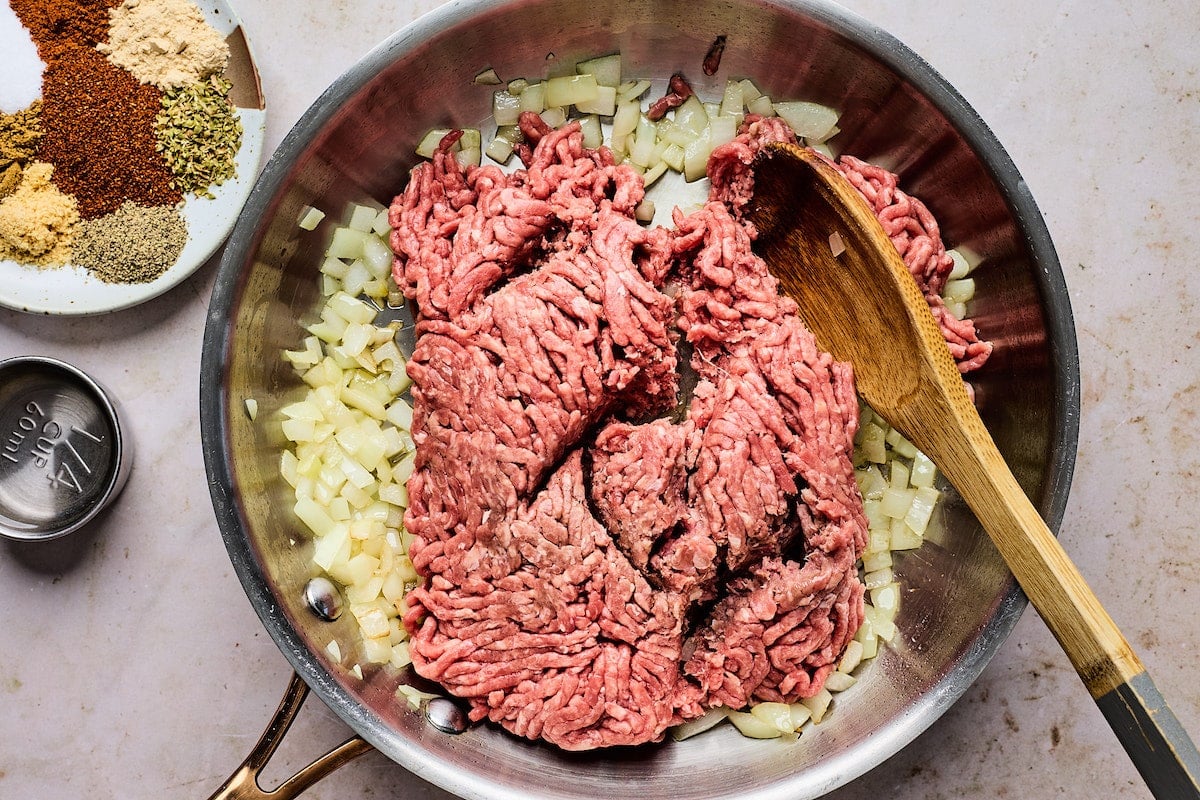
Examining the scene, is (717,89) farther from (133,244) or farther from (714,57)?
(133,244)

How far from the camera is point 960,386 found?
2.25 meters

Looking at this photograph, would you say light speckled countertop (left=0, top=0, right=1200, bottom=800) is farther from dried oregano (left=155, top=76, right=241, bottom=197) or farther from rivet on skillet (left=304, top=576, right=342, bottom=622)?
rivet on skillet (left=304, top=576, right=342, bottom=622)

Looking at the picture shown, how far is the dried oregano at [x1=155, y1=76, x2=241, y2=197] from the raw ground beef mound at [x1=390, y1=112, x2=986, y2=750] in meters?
0.86

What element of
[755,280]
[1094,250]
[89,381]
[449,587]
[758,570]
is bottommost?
[89,381]

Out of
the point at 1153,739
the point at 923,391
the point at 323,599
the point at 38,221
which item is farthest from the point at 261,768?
the point at 1153,739

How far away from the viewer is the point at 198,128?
2.82 metres

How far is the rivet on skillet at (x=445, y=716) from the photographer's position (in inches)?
101

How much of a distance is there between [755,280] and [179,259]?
6.25 feet

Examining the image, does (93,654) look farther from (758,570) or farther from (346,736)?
(758,570)

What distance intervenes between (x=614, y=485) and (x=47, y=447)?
1.97 m

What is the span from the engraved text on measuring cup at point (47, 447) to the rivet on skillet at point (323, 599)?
960 millimetres

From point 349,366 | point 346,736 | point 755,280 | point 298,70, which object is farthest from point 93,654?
point 755,280

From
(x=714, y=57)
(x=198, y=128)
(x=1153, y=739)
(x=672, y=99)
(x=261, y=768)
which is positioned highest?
(x=714, y=57)

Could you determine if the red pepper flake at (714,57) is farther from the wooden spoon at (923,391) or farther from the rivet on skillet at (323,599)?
the rivet on skillet at (323,599)
